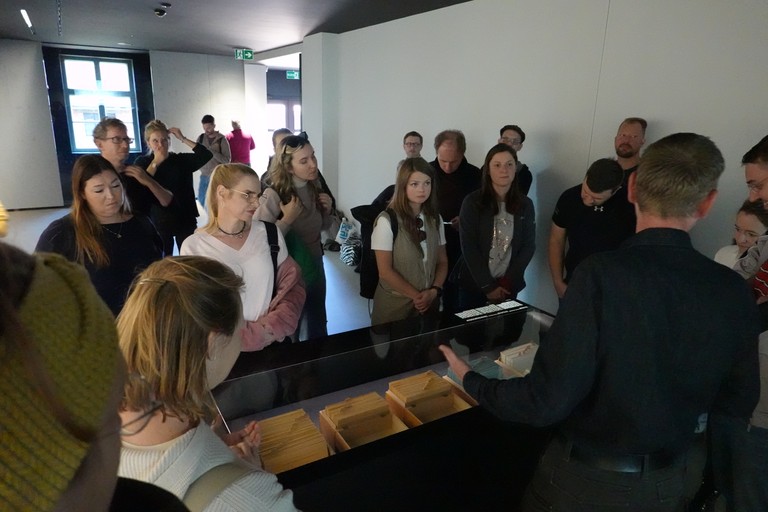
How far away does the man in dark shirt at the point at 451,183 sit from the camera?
3836mm

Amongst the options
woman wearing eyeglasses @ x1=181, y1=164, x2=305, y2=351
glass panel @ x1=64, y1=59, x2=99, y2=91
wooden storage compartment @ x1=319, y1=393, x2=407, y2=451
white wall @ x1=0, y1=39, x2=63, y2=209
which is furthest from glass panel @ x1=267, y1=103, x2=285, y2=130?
wooden storage compartment @ x1=319, y1=393, x2=407, y2=451

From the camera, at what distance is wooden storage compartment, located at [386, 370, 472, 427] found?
1.55 metres

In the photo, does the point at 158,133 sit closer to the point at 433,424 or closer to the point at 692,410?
the point at 433,424

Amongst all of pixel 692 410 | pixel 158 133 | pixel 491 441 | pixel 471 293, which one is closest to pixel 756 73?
pixel 471 293

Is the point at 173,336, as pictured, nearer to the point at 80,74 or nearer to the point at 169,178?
the point at 169,178

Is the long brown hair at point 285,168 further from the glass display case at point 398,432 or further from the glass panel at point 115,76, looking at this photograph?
the glass panel at point 115,76

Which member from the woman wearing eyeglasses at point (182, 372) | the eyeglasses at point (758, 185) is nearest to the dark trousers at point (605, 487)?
the woman wearing eyeglasses at point (182, 372)

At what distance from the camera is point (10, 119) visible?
28.7 ft

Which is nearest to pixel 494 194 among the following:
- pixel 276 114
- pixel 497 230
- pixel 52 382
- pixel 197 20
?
pixel 497 230

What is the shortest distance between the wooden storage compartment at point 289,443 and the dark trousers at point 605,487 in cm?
67

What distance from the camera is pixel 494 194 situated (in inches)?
121

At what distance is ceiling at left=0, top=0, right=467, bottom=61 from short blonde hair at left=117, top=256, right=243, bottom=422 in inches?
186

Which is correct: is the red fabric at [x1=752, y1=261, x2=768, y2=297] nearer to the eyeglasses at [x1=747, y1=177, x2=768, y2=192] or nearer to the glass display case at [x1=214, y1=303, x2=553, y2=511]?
the eyeglasses at [x1=747, y1=177, x2=768, y2=192]

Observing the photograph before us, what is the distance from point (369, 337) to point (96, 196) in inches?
60.3
